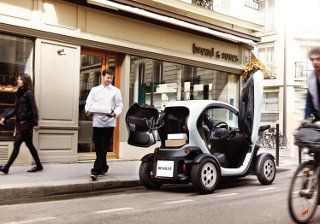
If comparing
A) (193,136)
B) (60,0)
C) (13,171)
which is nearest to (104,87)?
(193,136)

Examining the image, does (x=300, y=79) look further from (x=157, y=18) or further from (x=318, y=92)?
(x=318, y=92)

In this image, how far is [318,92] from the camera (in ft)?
15.3

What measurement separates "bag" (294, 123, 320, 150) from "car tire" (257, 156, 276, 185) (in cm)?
316

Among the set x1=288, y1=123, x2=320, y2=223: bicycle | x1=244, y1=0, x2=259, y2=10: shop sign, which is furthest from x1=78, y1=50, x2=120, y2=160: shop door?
x1=244, y1=0, x2=259, y2=10: shop sign

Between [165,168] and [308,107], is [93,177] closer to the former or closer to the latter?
[165,168]

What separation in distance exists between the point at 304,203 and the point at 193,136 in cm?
259

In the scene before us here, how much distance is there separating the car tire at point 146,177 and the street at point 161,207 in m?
0.15

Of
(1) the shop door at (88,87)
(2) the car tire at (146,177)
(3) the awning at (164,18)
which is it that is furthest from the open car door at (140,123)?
(3) the awning at (164,18)

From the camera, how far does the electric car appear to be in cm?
664

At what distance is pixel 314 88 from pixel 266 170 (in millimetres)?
3278

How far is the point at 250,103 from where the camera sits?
24.0 feet

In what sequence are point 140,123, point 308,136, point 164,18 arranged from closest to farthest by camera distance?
1. point 308,136
2. point 140,123
3. point 164,18

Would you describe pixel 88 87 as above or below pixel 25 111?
above

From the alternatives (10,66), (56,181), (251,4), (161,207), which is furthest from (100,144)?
(251,4)
